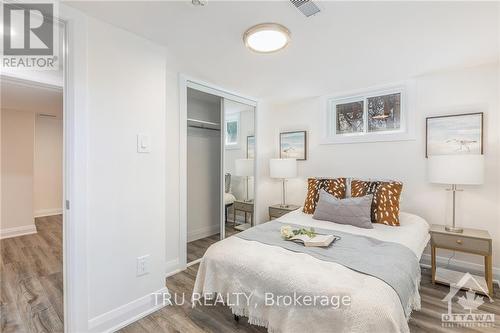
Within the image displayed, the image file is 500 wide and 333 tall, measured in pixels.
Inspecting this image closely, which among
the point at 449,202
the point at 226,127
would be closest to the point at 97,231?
the point at 226,127

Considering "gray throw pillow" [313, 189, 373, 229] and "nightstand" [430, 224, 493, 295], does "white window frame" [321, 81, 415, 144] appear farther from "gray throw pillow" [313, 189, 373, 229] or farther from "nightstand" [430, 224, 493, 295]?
"nightstand" [430, 224, 493, 295]

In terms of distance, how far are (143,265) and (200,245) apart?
1.48 meters

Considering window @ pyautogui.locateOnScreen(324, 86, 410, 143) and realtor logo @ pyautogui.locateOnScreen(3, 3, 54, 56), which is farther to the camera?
window @ pyautogui.locateOnScreen(324, 86, 410, 143)

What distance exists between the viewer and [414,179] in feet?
9.46

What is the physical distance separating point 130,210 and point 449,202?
3.35 m

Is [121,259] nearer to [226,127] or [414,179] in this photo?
[226,127]

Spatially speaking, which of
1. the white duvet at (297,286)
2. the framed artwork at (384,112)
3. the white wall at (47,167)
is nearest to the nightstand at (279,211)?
the white duvet at (297,286)

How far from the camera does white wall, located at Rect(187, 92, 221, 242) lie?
352 centimetres

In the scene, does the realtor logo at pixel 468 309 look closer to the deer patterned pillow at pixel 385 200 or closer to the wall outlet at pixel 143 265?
the deer patterned pillow at pixel 385 200

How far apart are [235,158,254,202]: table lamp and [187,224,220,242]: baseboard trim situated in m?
0.70

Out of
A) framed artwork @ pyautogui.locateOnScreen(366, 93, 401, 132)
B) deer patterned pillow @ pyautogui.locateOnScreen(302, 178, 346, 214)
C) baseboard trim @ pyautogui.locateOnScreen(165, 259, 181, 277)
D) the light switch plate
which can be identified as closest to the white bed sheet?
deer patterned pillow @ pyautogui.locateOnScreen(302, 178, 346, 214)

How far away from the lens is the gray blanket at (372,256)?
56.4 inches

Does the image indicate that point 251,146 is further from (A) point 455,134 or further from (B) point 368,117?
(A) point 455,134

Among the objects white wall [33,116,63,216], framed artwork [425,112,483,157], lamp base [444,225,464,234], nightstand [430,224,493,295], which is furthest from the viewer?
white wall [33,116,63,216]
